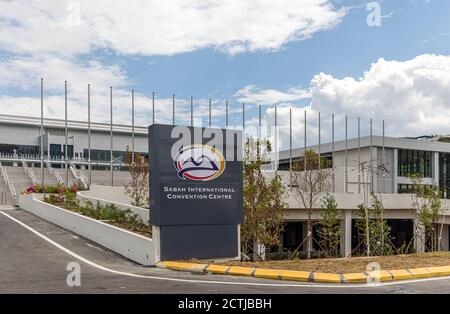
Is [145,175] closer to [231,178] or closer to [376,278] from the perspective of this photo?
[231,178]

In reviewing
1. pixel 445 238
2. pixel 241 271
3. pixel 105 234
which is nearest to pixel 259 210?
pixel 105 234

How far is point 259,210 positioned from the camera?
67.9 ft

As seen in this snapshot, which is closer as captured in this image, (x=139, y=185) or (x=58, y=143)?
(x=139, y=185)

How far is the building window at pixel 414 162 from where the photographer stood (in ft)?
189

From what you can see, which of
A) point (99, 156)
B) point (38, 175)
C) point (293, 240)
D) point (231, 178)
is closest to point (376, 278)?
point (231, 178)

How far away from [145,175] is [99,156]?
44161 millimetres

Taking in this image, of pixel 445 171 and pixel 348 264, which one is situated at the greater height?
pixel 445 171

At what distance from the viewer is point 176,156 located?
15617mm

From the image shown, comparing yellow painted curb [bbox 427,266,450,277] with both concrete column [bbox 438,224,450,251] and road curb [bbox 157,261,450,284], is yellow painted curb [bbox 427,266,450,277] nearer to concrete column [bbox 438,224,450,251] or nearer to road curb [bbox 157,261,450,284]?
road curb [bbox 157,261,450,284]

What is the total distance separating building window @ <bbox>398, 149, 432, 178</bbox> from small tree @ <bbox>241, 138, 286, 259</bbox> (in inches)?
1523

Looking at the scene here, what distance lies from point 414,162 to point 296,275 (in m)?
49.7

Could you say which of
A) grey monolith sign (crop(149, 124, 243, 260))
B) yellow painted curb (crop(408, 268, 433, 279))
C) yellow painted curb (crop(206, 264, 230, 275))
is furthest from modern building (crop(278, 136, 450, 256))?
yellow painted curb (crop(408, 268, 433, 279))

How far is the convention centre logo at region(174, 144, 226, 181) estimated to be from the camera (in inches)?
618

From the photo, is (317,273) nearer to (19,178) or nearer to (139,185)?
(139,185)
